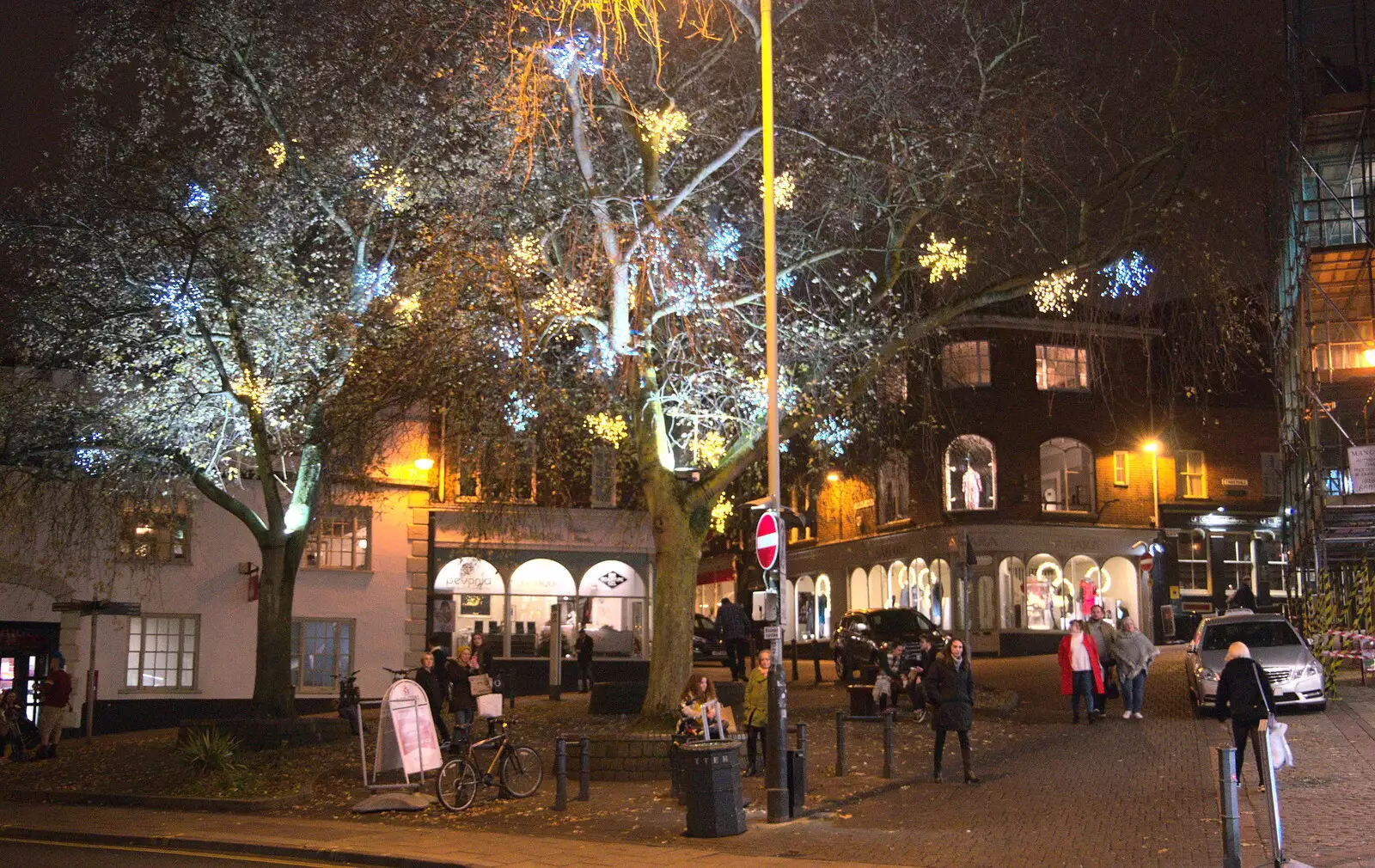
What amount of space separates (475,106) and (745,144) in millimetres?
4057

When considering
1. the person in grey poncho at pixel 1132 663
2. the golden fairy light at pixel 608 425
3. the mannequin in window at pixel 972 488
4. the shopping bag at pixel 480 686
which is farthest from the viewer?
A: the mannequin in window at pixel 972 488

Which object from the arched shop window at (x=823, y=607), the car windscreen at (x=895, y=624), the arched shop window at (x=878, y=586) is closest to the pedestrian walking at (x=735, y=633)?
the car windscreen at (x=895, y=624)

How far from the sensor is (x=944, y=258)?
1975 centimetres

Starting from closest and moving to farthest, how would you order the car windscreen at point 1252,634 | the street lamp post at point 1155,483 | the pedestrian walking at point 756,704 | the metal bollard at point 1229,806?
the metal bollard at point 1229,806 → the pedestrian walking at point 756,704 → the car windscreen at point 1252,634 → the street lamp post at point 1155,483

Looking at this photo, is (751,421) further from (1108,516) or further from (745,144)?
(1108,516)

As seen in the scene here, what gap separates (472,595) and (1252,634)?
66.3 feet

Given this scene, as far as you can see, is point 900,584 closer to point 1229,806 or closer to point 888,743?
point 888,743

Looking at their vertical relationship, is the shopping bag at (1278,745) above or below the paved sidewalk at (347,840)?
above

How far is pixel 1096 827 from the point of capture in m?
13.0

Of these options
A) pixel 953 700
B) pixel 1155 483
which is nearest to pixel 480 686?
pixel 953 700

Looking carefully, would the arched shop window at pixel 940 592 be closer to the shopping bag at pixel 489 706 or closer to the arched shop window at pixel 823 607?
the arched shop window at pixel 823 607

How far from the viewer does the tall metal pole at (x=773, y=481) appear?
14.2 m

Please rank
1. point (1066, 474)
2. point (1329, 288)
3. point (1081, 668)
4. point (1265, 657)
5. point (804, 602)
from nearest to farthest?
point (1265, 657)
point (1081, 668)
point (1329, 288)
point (1066, 474)
point (804, 602)

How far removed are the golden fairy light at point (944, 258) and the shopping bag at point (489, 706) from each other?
893 cm
